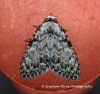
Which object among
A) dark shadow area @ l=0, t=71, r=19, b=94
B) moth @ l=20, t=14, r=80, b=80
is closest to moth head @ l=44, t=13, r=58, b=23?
moth @ l=20, t=14, r=80, b=80

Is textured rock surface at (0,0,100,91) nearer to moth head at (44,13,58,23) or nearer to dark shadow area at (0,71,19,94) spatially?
moth head at (44,13,58,23)

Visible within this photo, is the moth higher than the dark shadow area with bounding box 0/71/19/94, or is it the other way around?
the moth

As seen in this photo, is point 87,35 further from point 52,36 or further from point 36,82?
point 36,82

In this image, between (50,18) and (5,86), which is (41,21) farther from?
(5,86)

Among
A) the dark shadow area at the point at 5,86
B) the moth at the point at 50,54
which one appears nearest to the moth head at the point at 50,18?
→ the moth at the point at 50,54

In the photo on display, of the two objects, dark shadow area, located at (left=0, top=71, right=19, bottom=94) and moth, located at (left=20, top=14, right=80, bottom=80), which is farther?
dark shadow area, located at (left=0, top=71, right=19, bottom=94)

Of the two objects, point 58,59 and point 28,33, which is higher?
point 28,33

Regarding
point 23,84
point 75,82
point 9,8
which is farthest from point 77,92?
point 9,8

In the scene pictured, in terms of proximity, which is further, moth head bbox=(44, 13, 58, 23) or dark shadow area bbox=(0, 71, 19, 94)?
dark shadow area bbox=(0, 71, 19, 94)

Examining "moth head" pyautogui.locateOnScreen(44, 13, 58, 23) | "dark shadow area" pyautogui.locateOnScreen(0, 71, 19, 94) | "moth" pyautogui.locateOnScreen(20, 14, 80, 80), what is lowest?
"dark shadow area" pyautogui.locateOnScreen(0, 71, 19, 94)
